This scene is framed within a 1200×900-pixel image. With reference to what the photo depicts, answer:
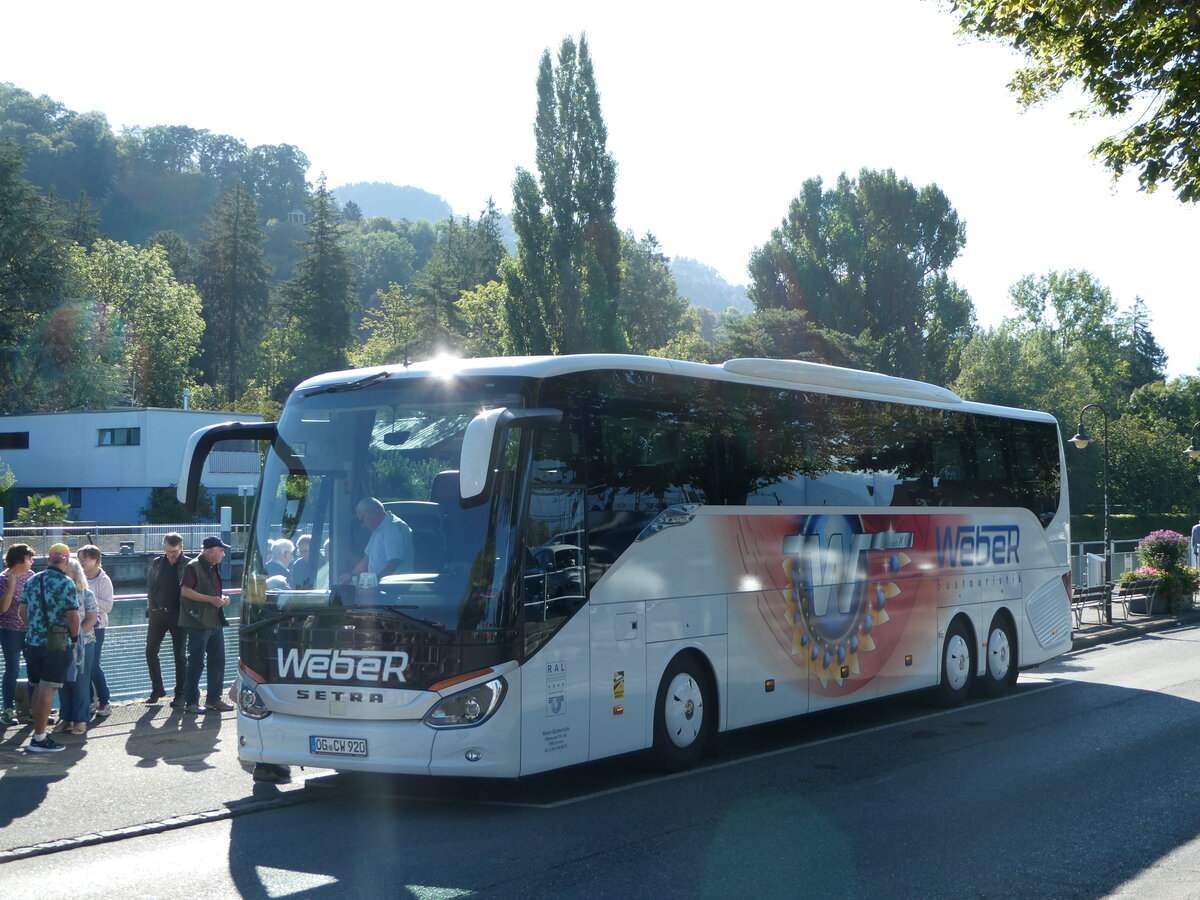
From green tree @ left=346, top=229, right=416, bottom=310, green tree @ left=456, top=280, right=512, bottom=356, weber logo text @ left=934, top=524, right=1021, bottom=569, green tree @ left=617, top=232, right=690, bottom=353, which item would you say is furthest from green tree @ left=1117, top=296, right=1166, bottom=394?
weber logo text @ left=934, top=524, right=1021, bottom=569

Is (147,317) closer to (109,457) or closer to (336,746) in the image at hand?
(109,457)

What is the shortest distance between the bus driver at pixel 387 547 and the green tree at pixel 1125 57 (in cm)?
645

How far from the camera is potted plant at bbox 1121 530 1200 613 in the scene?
94.8ft

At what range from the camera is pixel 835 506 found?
13250 millimetres

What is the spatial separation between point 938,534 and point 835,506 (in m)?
2.62

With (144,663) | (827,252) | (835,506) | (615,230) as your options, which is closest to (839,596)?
(835,506)

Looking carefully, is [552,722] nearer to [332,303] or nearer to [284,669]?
[284,669]

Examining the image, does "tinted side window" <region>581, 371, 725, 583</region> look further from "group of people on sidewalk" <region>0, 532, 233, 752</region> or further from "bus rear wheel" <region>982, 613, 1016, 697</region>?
"bus rear wheel" <region>982, 613, 1016, 697</region>

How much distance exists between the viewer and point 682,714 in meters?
11.0

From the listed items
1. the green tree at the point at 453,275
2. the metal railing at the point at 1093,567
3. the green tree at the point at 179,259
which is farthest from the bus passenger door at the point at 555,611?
the green tree at the point at 179,259

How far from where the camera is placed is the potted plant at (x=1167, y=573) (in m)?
28.9

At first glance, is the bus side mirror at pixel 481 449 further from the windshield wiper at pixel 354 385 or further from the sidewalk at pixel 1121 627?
the sidewalk at pixel 1121 627

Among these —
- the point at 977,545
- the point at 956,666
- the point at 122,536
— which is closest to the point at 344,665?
the point at 956,666

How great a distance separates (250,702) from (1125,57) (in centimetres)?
858
